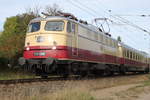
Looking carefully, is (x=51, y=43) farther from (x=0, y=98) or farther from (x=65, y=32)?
(x=0, y=98)

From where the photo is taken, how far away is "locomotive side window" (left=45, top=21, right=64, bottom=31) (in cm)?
1649

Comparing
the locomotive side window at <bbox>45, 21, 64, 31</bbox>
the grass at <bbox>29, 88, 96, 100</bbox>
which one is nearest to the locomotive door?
the locomotive side window at <bbox>45, 21, 64, 31</bbox>

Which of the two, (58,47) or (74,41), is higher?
(74,41)

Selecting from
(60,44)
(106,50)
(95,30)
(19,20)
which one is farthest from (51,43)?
(19,20)

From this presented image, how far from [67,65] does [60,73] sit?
879 mm

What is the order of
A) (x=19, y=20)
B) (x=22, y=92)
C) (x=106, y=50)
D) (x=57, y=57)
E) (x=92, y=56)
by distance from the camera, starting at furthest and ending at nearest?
(x=19, y=20), (x=106, y=50), (x=92, y=56), (x=57, y=57), (x=22, y=92)

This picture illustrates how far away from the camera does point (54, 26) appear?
16.7m

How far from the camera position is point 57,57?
15.6m

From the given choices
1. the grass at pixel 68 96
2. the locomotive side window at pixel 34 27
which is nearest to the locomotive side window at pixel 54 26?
the locomotive side window at pixel 34 27

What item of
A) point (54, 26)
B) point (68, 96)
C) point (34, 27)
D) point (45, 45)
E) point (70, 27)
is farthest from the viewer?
point (34, 27)

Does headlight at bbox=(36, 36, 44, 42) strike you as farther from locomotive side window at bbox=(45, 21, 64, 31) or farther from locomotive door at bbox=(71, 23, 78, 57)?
locomotive door at bbox=(71, 23, 78, 57)

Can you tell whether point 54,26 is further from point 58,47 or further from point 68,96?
point 68,96

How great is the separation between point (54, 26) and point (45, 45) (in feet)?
4.54

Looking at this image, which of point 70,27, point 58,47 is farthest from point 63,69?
point 70,27
